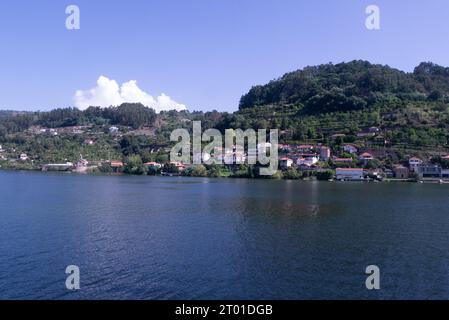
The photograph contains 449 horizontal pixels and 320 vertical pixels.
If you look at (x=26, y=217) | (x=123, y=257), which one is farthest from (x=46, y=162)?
(x=123, y=257)

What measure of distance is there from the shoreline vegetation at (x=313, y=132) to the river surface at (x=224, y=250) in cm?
3589

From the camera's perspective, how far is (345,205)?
32.6m

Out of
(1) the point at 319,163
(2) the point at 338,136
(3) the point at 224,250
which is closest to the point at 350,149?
(2) the point at 338,136

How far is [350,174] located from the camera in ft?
210

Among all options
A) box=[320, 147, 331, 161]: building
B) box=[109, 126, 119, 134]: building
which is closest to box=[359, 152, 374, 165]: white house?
box=[320, 147, 331, 161]: building

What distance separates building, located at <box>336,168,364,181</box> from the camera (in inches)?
2504

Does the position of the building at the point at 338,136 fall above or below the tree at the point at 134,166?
above

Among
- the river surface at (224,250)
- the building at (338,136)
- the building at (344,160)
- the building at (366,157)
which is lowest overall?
the river surface at (224,250)

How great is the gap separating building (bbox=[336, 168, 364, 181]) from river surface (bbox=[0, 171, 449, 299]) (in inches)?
1250

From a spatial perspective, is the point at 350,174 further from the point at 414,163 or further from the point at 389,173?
the point at 414,163

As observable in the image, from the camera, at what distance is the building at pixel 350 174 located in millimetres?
63594

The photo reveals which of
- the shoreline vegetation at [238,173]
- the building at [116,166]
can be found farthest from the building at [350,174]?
the building at [116,166]

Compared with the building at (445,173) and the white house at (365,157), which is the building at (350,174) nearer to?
the white house at (365,157)
